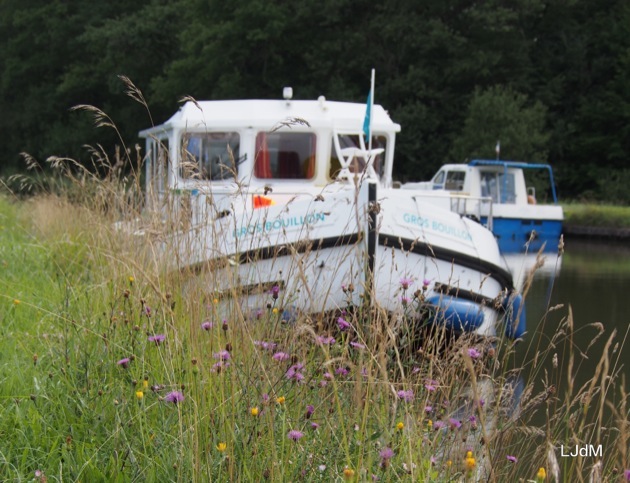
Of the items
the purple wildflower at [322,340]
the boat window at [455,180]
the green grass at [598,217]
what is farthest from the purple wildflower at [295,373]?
the green grass at [598,217]

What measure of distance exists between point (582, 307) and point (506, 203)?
1186 centimetres

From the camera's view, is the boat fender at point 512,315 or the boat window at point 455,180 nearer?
the boat fender at point 512,315

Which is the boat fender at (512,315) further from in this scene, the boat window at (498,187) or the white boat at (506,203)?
the boat window at (498,187)

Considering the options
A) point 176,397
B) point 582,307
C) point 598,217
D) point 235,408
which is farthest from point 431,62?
point 176,397

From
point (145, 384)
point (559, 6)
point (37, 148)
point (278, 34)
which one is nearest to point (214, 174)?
point (145, 384)

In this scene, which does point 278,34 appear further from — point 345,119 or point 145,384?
point 145,384

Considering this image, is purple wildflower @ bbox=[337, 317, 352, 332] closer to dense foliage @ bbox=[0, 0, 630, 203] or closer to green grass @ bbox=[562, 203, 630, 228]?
green grass @ bbox=[562, 203, 630, 228]

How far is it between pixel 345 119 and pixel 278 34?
26327 millimetres

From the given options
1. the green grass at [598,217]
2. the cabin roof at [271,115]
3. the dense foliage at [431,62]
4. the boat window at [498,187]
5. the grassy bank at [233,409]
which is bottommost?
→ the green grass at [598,217]

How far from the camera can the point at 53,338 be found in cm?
403

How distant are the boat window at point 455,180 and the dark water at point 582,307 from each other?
12.0ft

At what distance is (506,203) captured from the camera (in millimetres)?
22000

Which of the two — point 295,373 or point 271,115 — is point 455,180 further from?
point 295,373

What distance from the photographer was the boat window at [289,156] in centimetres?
844
